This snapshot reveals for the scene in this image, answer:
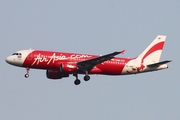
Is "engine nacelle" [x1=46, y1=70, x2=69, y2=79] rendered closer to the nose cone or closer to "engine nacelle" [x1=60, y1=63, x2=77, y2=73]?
"engine nacelle" [x1=60, y1=63, x2=77, y2=73]

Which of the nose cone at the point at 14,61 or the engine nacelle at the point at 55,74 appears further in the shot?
the engine nacelle at the point at 55,74

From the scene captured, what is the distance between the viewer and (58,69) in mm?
75125

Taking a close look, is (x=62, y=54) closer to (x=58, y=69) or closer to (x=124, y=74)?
(x=58, y=69)

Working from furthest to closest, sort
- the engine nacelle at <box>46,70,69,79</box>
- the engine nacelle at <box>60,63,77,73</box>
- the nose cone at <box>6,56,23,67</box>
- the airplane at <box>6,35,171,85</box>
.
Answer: the engine nacelle at <box>46,70,69,79</box>
the nose cone at <box>6,56,23,67</box>
the airplane at <box>6,35,171,85</box>
the engine nacelle at <box>60,63,77,73</box>

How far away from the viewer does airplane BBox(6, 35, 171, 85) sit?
74188 millimetres

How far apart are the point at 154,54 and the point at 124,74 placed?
22.7ft

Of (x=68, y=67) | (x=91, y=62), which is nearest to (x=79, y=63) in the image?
(x=91, y=62)

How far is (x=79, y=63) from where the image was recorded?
2955 inches

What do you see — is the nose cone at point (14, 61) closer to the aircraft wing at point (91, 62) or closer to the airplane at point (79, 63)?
the airplane at point (79, 63)

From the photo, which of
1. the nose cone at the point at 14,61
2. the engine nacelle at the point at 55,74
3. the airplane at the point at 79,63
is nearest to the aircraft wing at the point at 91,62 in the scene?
the airplane at the point at 79,63

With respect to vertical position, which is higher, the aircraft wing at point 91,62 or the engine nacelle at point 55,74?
the aircraft wing at point 91,62

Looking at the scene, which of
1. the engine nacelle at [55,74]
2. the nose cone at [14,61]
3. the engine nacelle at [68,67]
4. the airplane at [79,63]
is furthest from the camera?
the engine nacelle at [55,74]

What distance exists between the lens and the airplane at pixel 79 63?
74188 millimetres

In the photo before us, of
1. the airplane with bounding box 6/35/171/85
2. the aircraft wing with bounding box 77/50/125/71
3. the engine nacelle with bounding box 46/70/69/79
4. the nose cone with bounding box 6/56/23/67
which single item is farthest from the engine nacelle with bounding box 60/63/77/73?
the nose cone with bounding box 6/56/23/67
